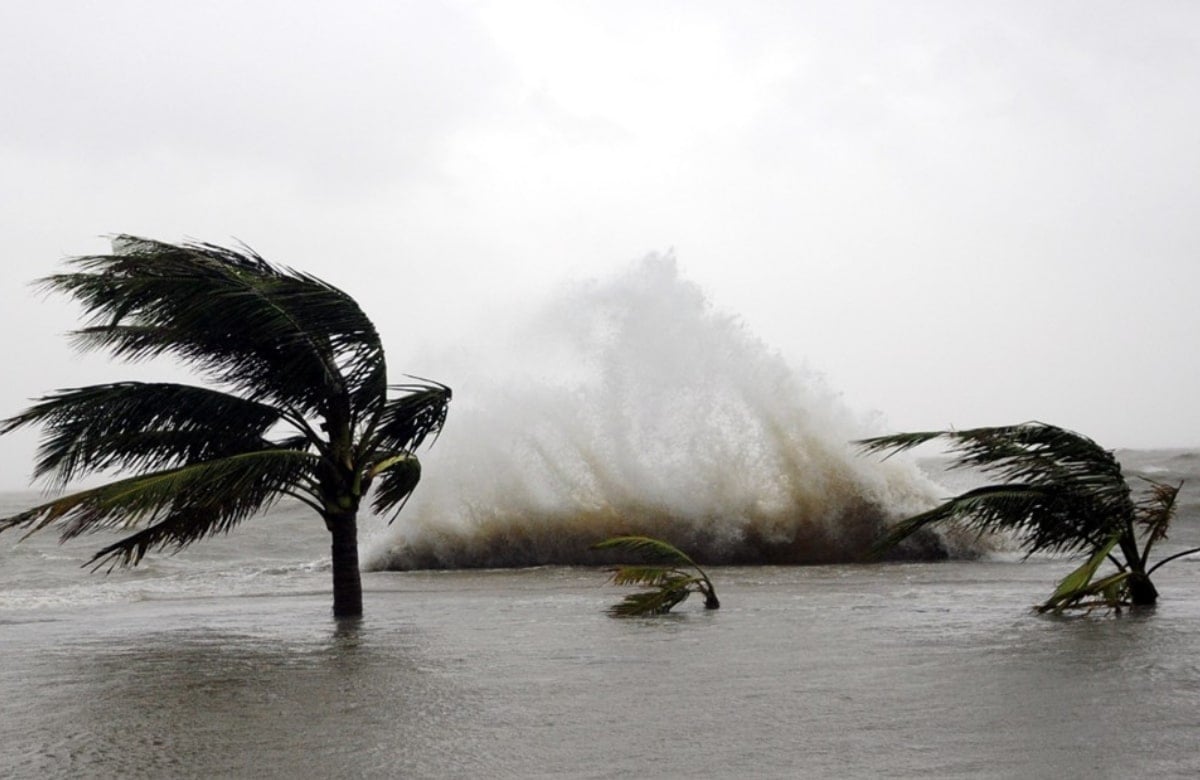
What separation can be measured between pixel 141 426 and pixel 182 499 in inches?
44.4

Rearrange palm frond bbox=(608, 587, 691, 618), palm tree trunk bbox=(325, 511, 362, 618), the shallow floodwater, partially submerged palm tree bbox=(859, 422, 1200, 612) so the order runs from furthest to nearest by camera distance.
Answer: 1. palm tree trunk bbox=(325, 511, 362, 618)
2. palm frond bbox=(608, 587, 691, 618)
3. partially submerged palm tree bbox=(859, 422, 1200, 612)
4. the shallow floodwater

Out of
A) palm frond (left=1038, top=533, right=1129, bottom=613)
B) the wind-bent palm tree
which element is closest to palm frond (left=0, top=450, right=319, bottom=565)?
the wind-bent palm tree

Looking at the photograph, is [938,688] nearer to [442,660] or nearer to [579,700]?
[579,700]

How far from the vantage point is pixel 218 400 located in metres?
11.2

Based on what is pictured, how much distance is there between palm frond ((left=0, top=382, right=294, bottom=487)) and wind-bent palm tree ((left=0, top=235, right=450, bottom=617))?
1 centimetres

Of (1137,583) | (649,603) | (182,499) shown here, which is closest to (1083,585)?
(1137,583)

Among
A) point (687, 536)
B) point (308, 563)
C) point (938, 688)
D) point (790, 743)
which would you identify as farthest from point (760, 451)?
point (790, 743)

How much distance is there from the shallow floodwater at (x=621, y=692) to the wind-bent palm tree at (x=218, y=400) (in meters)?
1.24

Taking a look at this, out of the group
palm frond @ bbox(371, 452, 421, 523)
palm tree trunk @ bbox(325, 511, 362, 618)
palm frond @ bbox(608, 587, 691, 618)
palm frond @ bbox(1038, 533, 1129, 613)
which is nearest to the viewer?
palm frond @ bbox(1038, 533, 1129, 613)

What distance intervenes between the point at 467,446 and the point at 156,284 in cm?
1245

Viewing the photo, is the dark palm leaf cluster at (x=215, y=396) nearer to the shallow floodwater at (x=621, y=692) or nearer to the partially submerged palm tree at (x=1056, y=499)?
the shallow floodwater at (x=621, y=692)

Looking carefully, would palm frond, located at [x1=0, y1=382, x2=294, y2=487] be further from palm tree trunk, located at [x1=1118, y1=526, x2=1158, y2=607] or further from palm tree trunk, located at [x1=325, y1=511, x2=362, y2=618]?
palm tree trunk, located at [x1=1118, y1=526, x2=1158, y2=607]

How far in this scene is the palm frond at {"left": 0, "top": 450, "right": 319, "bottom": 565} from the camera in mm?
9703

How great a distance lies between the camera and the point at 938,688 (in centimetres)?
686
